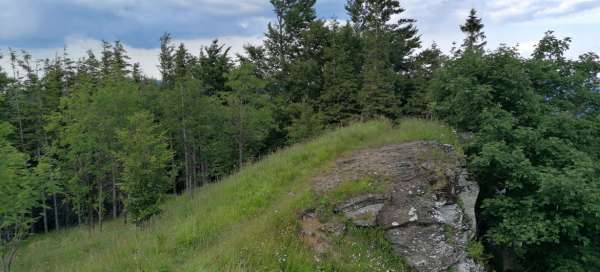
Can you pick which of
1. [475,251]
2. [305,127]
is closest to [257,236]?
[475,251]

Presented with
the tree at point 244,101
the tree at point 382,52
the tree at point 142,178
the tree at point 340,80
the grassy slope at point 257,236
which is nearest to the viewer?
the grassy slope at point 257,236

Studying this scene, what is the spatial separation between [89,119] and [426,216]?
16.1 metres

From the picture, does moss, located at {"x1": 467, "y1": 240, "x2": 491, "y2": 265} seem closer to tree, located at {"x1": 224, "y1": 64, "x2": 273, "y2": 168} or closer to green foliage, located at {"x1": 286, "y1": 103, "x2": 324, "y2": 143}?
tree, located at {"x1": 224, "y1": 64, "x2": 273, "y2": 168}

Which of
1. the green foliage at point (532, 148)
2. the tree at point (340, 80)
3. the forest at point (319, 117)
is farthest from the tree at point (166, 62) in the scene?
the green foliage at point (532, 148)

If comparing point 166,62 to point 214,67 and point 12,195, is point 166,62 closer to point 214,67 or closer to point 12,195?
point 214,67

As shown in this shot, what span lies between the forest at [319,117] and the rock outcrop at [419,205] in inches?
29.9

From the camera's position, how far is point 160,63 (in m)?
33.6

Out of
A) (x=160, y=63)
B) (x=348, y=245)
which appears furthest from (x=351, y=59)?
(x=348, y=245)

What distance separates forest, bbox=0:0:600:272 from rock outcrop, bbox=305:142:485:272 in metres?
0.76

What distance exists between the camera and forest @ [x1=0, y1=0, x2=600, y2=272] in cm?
782

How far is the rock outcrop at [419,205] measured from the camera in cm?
631

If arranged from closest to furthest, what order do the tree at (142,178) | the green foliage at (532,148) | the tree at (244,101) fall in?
1. the green foliage at (532,148)
2. the tree at (142,178)
3. the tree at (244,101)

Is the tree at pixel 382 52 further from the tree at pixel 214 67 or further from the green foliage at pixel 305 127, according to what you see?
the tree at pixel 214 67

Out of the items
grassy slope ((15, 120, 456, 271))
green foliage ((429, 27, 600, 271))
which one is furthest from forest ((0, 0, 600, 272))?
grassy slope ((15, 120, 456, 271))
